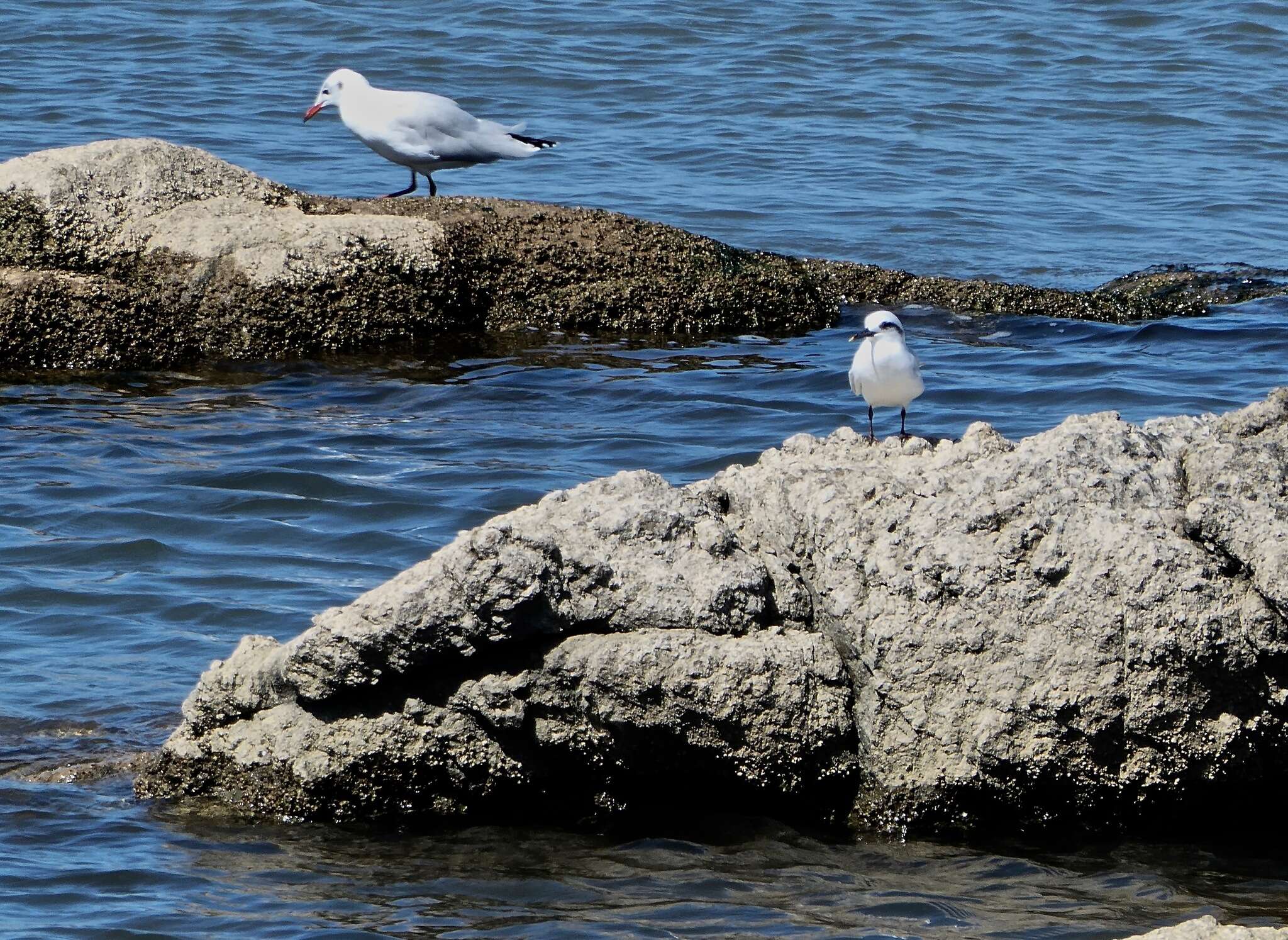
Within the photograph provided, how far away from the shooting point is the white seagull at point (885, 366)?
5371mm

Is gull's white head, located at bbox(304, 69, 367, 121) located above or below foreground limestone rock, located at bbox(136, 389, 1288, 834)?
above

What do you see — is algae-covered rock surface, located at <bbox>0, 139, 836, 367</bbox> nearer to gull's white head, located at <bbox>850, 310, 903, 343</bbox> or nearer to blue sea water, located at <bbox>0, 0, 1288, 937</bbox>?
blue sea water, located at <bbox>0, 0, 1288, 937</bbox>

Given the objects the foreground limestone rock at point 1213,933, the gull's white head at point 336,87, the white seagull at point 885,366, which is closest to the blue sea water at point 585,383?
the foreground limestone rock at point 1213,933

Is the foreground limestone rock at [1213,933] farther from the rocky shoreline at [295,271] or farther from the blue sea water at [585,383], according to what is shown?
the rocky shoreline at [295,271]

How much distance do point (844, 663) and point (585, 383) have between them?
4.55m

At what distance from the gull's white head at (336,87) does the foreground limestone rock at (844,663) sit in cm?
721

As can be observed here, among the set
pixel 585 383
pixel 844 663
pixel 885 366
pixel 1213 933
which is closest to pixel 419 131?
pixel 585 383

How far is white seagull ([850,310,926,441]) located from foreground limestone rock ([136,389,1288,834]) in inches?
48.2

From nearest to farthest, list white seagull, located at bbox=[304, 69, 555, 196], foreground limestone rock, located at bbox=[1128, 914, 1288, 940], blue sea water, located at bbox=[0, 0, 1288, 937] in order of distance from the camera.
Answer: foreground limestone rock, located at bbox=[1128, 914, 1288, 940] < blue sea water, located at bbox=[0, 0, 1288, 937] < white seagull, located at bbox=[304, 69, 555, 196]

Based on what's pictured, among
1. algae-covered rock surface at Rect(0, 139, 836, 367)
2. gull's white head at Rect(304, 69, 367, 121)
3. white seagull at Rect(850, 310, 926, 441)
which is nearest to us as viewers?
white seagull at Rect(850, 310, 926, 441)

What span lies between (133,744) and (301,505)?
7.30ft

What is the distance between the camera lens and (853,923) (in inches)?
142

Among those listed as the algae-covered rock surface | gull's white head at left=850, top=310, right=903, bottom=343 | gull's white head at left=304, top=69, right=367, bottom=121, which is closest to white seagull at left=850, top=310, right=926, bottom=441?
gull's white head at left=850, top=310, right=903, bottom=343

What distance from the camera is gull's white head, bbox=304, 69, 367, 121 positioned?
1073 cm
